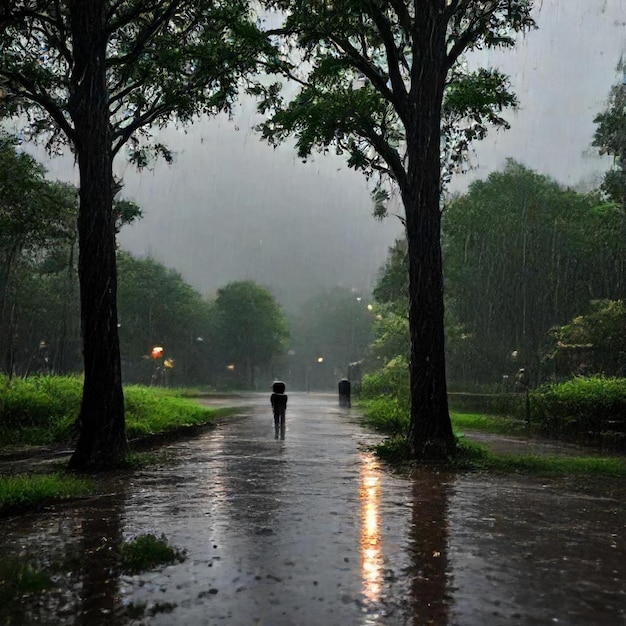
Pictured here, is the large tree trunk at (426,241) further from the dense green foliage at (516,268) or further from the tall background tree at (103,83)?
the dense green foliage at (516,268)

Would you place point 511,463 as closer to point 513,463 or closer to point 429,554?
point 513,463

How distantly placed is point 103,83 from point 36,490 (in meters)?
7.21

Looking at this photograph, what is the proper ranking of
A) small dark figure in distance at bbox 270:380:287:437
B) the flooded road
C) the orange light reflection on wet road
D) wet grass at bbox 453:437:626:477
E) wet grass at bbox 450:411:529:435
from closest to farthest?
the flooded road → the orange light reflection on wet road → wet grass at bbox 453:437:626:477 → small dark figure in distance at bbox 270:380:287:437 → wet grass at bbox 450:411:529:435

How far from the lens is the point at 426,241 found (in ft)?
40.7

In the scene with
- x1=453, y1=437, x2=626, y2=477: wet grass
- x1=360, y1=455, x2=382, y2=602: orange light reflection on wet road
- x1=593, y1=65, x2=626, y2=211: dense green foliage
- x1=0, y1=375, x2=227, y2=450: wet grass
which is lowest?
x1=453, y1=437, x2=626, y2=477: wet grass

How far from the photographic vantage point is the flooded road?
411cm

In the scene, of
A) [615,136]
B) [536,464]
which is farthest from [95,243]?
[615,136]

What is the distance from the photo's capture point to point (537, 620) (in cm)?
393

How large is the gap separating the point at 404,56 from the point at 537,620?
476 inches

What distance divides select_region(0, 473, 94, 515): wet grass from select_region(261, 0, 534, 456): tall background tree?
603 centimetres

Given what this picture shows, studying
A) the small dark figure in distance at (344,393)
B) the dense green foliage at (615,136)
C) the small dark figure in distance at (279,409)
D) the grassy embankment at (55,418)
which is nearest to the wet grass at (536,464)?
the small dark figure in distance at (279,409)

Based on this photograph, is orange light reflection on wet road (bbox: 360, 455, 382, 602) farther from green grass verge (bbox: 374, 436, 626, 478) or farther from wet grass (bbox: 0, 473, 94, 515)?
wet grass (bbox: 0, 473, 94, 515)

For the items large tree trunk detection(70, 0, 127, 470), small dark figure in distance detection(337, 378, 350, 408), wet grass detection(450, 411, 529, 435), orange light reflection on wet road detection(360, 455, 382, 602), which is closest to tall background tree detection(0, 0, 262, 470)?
large tree trunk detection(70, 0, 127, 470)

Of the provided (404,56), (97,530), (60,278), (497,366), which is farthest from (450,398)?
(60,278)
